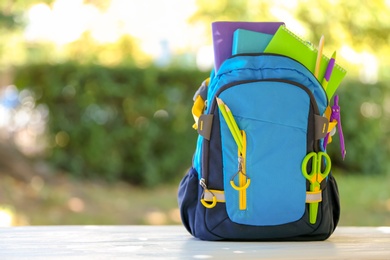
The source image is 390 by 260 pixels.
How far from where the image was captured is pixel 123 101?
28.2ft

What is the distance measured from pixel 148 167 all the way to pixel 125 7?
2.90 meters

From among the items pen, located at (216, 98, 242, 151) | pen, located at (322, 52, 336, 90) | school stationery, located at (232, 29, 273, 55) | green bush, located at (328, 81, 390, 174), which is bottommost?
green bush, located at (328, 81, 390, 174)

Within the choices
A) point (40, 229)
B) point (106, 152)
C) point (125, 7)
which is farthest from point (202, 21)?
point (40, 229)

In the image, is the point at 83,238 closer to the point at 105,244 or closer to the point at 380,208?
the point at 105,244

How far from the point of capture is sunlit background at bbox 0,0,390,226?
24.7 feet

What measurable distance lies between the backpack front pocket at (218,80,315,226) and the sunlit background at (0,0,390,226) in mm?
4748

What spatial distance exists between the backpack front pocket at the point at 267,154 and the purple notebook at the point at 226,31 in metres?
0.14

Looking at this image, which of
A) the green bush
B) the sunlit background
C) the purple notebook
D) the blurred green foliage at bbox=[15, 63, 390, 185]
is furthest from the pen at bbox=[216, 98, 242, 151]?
the green bush

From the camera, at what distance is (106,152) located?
8.52 meters

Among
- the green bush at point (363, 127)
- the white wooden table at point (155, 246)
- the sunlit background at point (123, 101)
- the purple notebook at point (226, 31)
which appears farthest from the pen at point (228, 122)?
the green bush at point (363, 127)

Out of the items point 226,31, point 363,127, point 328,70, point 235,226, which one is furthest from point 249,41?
point 363,127

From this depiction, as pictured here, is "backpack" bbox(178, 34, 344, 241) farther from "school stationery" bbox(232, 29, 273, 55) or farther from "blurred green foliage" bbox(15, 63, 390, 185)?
"blurred green foliage" bbox(15, 63, 390, 185)

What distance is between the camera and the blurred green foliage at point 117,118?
329 inches

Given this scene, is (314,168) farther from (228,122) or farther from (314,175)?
(228,122)
